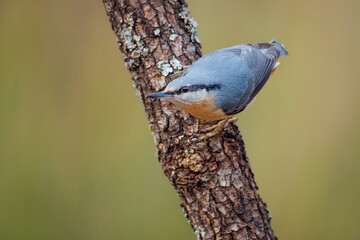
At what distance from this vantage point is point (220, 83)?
171 cm

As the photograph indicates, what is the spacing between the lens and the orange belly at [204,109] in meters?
1.62

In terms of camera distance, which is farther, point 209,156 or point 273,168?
point 273,168

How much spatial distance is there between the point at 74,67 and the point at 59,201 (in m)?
0.81

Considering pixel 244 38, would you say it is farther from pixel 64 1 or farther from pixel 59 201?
pixel 59 201

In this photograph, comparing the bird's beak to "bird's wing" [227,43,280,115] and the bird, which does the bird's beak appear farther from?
"bird's wing" [227,43,280,115]

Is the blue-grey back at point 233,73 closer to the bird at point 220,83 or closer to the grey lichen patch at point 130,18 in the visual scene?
the bird at point 220,83

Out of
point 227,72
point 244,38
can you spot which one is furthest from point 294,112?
point 227,72

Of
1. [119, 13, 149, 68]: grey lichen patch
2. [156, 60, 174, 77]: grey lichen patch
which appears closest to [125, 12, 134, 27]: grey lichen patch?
[119, 13, 149, 68]: grey lichen patch

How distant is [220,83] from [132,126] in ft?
3.61

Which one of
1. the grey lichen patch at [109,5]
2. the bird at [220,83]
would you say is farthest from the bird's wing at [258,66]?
the grey lichen patch at [109,5]

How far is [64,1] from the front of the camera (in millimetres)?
2600

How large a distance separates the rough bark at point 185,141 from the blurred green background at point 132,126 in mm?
956

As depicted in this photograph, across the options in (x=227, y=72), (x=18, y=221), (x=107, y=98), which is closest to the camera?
(x=227, y=72)

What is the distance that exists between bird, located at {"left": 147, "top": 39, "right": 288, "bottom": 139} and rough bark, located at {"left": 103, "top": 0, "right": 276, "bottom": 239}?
78 mm
